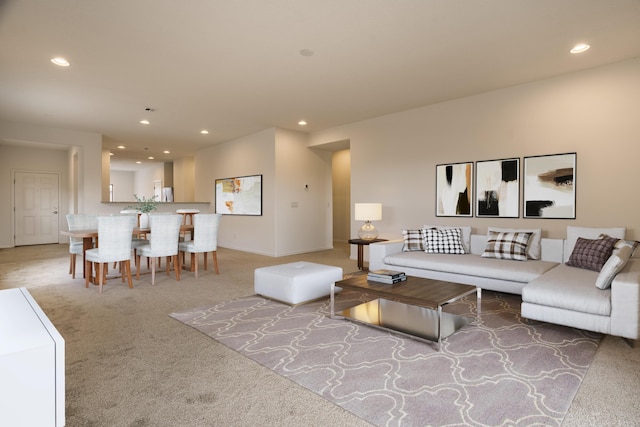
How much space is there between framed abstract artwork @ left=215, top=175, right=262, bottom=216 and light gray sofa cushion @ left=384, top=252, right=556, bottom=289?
12.6ft

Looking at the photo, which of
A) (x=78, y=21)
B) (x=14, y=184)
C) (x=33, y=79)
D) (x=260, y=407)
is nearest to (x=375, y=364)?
(x=260, y=407)

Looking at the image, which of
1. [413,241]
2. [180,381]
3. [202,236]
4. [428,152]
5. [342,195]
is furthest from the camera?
[342,195]

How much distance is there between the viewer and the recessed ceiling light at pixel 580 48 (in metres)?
3.51

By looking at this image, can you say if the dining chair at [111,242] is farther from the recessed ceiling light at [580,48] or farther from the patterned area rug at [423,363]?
the recessed ceiling light at [580,48]

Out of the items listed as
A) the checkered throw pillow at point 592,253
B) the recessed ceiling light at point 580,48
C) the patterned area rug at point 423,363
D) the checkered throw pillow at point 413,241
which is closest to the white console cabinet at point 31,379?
the patterned area rug at point 423,363

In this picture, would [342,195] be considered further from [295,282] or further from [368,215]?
[295,282]

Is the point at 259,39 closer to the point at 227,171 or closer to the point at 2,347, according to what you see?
the point at 2,347

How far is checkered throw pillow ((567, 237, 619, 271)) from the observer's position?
3.33 meters

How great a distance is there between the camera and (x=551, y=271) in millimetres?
3396

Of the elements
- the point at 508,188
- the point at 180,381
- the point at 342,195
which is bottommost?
the point at 180,381

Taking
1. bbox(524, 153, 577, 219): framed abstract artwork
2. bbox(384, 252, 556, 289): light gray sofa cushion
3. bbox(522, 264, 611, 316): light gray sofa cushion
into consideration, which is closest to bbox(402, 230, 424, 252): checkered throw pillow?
bbox(384, 252, 556, 289): light gray sofa cushion

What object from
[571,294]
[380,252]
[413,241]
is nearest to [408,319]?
[571,294]

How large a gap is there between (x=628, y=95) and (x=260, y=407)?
16.0 ft

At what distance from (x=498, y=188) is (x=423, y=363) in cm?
341
